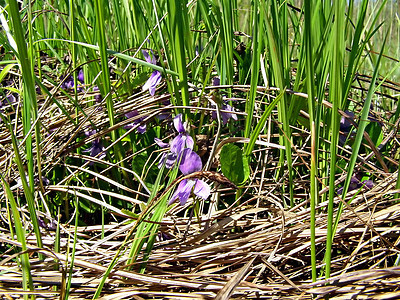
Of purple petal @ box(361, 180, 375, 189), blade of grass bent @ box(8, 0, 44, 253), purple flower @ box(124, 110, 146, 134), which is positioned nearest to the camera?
blade of grass bent @ box(8, 0, 44, 253)

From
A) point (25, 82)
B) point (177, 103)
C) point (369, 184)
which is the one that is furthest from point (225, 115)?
point (25, 82)

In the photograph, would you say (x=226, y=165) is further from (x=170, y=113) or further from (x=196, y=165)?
(x=170, y=113)

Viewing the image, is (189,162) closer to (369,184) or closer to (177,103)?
(177,103)

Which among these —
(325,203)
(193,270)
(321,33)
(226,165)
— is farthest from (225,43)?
(193,270)

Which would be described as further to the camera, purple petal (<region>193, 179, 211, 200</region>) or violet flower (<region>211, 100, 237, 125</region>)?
violet flower (<region>211, 100, 237, 125</region>)

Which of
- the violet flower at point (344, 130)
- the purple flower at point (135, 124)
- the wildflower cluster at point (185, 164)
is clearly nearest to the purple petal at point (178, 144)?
the wildflower cluster at point (185, 164)

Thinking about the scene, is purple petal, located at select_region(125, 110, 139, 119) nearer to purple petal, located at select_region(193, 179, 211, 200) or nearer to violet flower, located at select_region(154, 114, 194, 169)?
violet flower, located at select_region(154, 114, 194, 169)

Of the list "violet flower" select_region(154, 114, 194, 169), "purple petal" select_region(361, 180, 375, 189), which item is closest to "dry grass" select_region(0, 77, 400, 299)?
"purple petal" select_region(361, 180, 375, 189)
